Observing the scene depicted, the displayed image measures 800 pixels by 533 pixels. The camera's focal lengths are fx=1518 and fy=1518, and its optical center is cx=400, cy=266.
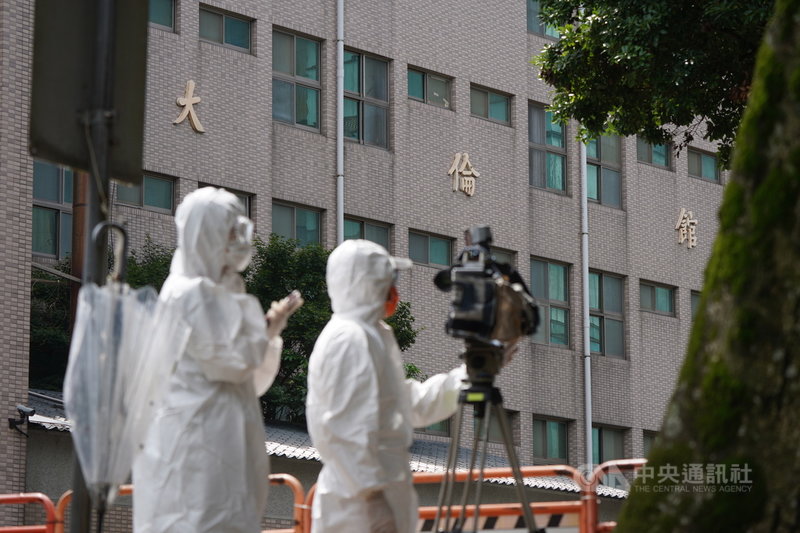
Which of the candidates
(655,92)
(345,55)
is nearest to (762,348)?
(655,92)

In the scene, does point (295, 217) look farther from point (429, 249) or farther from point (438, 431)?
point (438, 431)

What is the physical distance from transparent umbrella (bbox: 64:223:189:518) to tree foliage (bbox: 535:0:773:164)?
901cm

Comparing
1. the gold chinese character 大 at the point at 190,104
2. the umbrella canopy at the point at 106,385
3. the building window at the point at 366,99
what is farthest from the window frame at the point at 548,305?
the umbrella canopy at the point at 106,385

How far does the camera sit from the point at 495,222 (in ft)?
89.1

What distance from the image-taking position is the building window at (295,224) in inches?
932

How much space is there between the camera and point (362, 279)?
6793 millimetres

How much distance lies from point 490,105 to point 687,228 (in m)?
5.85

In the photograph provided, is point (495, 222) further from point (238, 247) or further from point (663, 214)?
point (238, 247)

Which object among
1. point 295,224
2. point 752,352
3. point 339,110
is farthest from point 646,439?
point 752,352

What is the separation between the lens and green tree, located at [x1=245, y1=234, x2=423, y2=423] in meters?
20.5

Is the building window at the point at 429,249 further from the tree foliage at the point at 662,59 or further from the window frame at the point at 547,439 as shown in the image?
the tree foliage at the point at 662,59

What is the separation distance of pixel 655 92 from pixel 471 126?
13.3 meters

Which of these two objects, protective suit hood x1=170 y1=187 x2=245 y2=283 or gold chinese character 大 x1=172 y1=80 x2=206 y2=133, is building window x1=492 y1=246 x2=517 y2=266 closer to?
gold chinese character 大 x1=172 y1=80 x2=206 y2=133

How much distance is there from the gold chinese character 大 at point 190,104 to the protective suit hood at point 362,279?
1565cm
